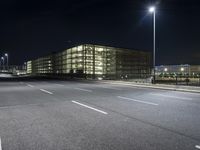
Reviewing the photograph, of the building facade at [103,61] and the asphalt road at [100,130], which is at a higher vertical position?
the building facade at [103,61]

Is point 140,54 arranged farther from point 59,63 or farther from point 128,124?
point 128,124

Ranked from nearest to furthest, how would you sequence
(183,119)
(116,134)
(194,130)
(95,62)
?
(116,134) → (194,130) → (183,119) → (95,62)

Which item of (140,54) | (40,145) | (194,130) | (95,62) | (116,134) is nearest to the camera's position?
(40,145)

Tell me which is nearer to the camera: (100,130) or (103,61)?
(100,130)

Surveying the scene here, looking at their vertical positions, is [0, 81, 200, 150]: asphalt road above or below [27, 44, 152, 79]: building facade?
below

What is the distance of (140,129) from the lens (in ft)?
20.0

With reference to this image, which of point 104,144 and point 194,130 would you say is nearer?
point 104,144

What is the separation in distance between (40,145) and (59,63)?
123 metres

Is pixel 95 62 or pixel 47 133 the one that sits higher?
pixel 95 62

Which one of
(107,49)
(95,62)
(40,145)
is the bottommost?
(40,145)

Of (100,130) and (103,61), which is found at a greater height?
(103,61)

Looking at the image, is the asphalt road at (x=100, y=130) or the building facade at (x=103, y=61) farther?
the building facade at (x=103, y=61)

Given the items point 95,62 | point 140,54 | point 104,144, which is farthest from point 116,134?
point 140,54

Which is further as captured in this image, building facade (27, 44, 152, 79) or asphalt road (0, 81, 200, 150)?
building facade (27, 44, 152, 79)
